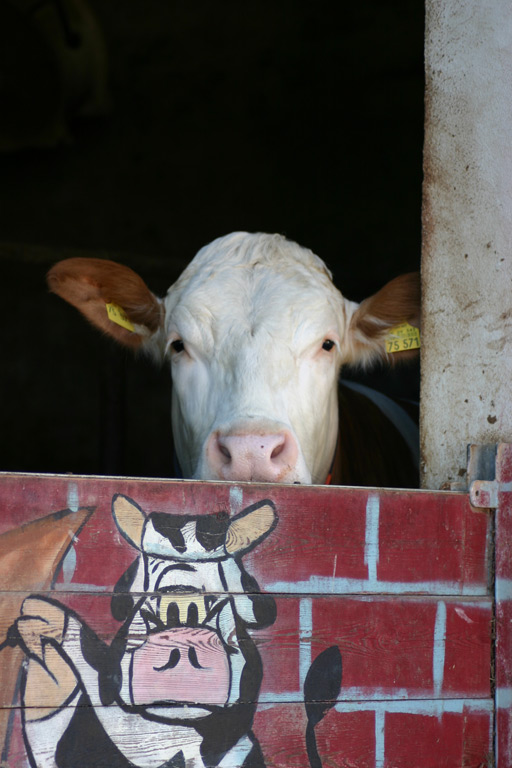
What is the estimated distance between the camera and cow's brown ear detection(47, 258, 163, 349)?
3137mm

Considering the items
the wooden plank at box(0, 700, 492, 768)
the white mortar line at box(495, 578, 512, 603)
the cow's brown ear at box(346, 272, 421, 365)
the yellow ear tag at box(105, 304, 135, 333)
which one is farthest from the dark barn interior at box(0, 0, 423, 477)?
the wooden plank at box(0, 700, 492, 768)

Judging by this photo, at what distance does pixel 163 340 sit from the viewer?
345 centimetres

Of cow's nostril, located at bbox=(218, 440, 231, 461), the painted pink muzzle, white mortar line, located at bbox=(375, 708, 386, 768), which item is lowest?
white mortar line, located at bbox=(375, 708, 386, 768)

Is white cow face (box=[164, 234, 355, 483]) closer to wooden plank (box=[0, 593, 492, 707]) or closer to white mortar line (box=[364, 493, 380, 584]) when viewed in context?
white mortar line (box=[364, 493, 380, 584])

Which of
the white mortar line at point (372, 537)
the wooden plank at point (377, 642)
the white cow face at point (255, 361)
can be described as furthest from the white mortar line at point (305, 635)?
the white cow face at point (255, 361)

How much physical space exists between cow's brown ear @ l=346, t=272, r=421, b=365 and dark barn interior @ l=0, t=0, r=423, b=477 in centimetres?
321

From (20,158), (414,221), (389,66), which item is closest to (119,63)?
(20,158)

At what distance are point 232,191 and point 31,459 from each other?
3135mm

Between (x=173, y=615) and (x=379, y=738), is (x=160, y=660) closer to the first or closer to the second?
(x=173, y=615)

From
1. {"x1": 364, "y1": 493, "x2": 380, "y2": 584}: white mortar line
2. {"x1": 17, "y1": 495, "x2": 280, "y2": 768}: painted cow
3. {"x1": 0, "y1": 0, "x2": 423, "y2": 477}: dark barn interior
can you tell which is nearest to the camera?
{"x1": 17, "y1": 495, "x2": 280, "y2": 768}: painted cow

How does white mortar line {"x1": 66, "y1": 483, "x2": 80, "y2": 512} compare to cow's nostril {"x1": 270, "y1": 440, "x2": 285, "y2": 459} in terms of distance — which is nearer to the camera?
white mortar line {"x1": 66, "y1": 483, "x2": 80, "y2": 512}

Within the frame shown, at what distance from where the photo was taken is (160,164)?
7598mm

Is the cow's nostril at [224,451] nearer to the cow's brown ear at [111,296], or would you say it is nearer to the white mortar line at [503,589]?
the white mortar line at [503,589]

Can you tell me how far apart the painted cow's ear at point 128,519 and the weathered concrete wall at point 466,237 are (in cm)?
89
